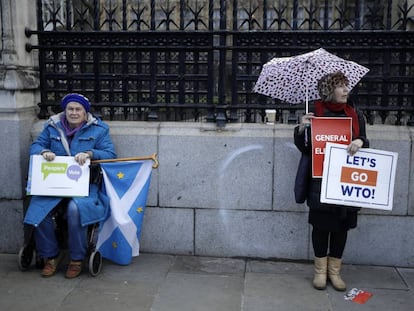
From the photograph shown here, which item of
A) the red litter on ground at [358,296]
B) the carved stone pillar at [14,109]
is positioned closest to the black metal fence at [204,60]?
the carved stone pillar at [14,109]

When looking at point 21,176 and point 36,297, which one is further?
point 21,176

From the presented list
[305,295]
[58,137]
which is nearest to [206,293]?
[305,295]

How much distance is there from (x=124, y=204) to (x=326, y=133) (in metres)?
2.03

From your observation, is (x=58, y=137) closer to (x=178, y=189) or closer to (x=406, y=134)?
(x=178, y=189)

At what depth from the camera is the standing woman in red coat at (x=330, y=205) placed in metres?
4.27

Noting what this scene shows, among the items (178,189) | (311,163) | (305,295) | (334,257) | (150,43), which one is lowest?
(305,295)

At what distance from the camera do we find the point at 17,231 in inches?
214

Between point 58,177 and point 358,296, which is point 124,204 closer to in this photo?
point 58,177

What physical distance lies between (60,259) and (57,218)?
43 centimetres

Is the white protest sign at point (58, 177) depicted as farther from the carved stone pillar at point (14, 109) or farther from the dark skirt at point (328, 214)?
the dark skirt at point (328, 214)

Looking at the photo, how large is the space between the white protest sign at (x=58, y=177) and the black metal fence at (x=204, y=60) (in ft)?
3.25

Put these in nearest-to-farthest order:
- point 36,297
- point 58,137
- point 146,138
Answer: point 36,297 < point 58,137 < point 146,138

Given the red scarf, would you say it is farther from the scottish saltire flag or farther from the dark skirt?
the scottish saltire flag

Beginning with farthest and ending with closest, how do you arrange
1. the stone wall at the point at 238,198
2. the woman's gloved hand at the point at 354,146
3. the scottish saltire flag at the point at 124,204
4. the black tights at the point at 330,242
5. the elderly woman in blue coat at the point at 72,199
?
the stone wall at the point at 238,198 → the scottish saltire flag at the point at 124,204 → the elderly woman in blue coat at the point at 72,199 → the black tights at the point at 330,242 → the woman's gloved hand at the point at 354,146
